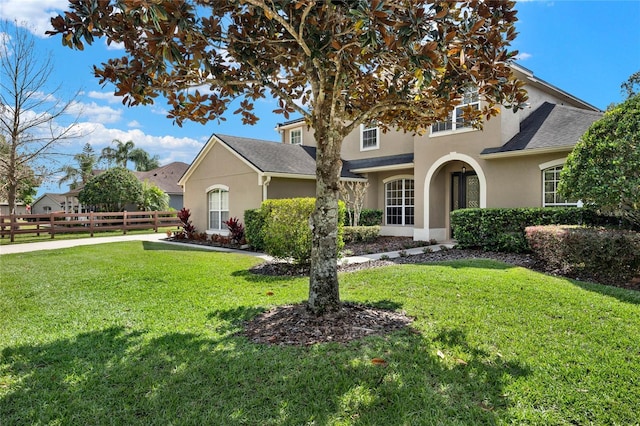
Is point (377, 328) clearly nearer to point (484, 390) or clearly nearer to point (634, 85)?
point (484, 390)

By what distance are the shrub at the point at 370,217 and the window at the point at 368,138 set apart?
11.0 feet

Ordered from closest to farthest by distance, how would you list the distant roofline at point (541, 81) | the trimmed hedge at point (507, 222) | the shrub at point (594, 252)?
1. the shrub at point (594, 252)
2. the trimmed hedge at point (507, 222)
3. the distant roofline at point (541, 81)

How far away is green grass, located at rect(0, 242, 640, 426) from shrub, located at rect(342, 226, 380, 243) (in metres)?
7.62

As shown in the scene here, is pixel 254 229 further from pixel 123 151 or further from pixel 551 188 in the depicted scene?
pixel 123 151

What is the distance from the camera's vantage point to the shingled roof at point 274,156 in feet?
50.4

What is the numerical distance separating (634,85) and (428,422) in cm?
2214

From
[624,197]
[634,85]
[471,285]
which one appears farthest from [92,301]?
[634,85]

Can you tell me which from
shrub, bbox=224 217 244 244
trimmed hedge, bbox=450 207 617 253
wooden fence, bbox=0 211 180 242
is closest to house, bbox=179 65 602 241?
shrub, bbox=224 217 244 244

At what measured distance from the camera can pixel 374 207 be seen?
17797mm

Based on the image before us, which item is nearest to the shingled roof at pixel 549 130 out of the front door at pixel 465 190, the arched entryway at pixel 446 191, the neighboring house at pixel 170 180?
the arched entryway at pixel 446 191

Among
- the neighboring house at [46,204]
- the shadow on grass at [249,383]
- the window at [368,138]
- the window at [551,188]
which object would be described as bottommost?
the shadow on grass at [249,383]

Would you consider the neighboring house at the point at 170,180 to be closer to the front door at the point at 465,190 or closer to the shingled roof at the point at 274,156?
the shingled roof at the point at 274,156

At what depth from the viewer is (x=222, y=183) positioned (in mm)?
17125

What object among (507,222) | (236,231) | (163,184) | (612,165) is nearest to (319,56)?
(612,165)
